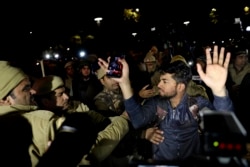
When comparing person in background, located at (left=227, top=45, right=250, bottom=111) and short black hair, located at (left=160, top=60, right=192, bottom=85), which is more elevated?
short black hair, located at (left=160, top=60, right=192, bottom=85)

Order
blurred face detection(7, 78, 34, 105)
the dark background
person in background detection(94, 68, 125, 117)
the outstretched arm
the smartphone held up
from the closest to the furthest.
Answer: blurred face detection(7, 78, 34, 105) → the outstretched arm → the smartphone held up → person in background detection(94, 68, 125, 117) → the dark background

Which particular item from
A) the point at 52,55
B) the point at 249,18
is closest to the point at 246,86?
the point at 52,55

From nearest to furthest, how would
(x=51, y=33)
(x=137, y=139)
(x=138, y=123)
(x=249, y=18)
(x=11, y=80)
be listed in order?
1. (x=11, y=80)
2. (x=138, y=123)
3. (x=137, y=139)
4. (x=51, y=33)
5. (x=249, y=18)

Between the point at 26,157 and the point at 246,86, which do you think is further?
the point at 246,86

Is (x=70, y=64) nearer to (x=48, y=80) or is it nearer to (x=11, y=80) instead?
(x=48, y=80)

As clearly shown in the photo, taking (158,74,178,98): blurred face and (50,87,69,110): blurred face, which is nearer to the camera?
(158,74,178,98): blurred face

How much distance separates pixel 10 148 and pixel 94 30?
30.6 meters

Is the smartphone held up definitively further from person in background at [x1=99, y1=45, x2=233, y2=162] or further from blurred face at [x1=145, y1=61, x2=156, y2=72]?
blurred face at [x1=145, y1=61, x2=156, y2=72]

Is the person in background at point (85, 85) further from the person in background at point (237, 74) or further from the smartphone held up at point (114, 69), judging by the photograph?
the smartphone held up at point (114, 69)

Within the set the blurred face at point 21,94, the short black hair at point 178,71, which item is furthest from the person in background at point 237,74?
the blurred face at point 21,94

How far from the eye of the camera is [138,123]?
3.92 m

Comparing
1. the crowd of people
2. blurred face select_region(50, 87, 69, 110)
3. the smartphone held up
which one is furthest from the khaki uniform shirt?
blurred face select_region(50, 87, 69, 110)

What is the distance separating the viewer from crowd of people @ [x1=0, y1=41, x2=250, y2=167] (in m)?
2.67

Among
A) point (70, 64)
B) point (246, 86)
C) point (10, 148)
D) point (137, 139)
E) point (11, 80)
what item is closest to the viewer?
point (10, 148)
